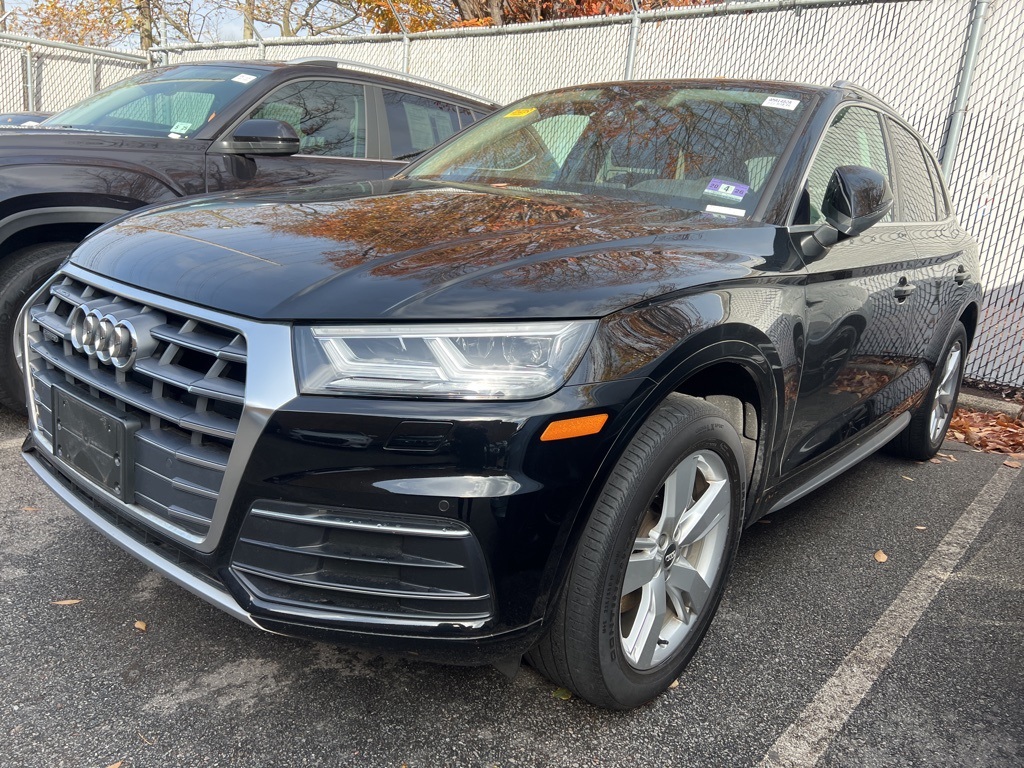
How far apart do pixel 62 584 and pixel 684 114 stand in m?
2.61

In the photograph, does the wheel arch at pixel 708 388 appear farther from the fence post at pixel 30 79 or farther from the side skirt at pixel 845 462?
the fence post at pixel 30 79

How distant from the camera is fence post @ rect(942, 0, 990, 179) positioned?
6.02 metres

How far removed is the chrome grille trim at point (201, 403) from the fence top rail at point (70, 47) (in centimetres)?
1103

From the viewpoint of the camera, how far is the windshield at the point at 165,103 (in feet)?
14.4

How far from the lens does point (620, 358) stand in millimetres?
1851

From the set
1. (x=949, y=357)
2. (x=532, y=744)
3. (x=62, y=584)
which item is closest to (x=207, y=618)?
(x=62, y=584)

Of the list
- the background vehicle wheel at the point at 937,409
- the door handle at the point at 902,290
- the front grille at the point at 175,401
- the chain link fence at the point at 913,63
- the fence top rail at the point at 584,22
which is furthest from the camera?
the fence top rail at the point at 584,22

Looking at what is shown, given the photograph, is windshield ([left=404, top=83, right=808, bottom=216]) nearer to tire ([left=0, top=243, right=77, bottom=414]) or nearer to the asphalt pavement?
the asphalt pavement

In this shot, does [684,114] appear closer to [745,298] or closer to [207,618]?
[745,298]

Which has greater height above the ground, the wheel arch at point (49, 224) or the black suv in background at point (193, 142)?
the black suv in background at point (193, 142)

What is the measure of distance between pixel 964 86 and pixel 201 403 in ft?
20.5

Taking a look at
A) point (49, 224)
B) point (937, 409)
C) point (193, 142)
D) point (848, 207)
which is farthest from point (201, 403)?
point (937, 409)

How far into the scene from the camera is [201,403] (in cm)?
183

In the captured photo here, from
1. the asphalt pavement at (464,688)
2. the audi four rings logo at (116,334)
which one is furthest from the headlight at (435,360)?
the asphalt pavement at (464,688)
